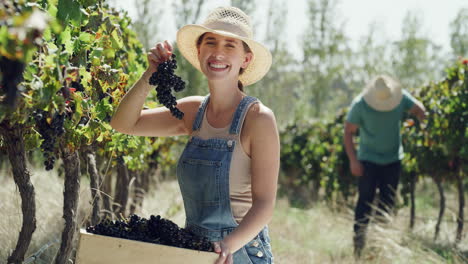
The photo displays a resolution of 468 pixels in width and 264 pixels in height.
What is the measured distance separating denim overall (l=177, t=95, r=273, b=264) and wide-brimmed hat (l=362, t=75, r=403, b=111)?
3.15m

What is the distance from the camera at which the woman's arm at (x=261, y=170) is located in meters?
2.11

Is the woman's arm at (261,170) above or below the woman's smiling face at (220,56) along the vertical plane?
below

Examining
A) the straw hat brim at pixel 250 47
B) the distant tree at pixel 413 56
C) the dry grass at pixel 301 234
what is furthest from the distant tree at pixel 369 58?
the straw hat brim at pixel 250 47

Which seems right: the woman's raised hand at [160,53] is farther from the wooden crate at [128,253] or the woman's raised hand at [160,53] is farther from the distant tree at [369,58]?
the distant tree at [369,58]

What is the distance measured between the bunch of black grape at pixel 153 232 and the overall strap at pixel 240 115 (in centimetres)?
50

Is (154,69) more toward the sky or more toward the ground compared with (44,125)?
more toward the sky

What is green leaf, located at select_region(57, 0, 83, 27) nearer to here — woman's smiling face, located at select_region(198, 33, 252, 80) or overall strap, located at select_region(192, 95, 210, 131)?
woman's smiling face, located at select_region(198, 33, 252, 80)

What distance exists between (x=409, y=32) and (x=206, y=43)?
1718 cm

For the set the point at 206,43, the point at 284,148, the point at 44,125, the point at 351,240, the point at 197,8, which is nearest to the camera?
the point at 44,125

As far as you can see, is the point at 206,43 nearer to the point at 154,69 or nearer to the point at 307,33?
the point at 154,69

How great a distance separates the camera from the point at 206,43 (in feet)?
8.05

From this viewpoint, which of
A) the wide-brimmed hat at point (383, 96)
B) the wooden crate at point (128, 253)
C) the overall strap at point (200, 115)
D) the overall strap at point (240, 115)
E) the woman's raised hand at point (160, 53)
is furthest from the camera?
the wide-brimmed hat at point (383, 96)

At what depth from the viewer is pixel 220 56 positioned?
2363 millimetres

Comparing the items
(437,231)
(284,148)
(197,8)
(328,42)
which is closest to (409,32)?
(328,42)
